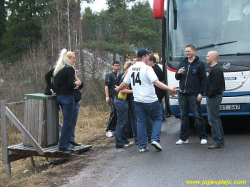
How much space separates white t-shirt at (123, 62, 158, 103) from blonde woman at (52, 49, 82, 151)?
1.04m

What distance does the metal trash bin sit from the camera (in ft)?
25.6

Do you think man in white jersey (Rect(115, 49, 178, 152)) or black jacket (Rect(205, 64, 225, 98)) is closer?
man in white jersey (Rect(115, 49, 178, 152))

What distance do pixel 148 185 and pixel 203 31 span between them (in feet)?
14.6

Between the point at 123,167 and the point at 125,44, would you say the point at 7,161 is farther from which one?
the point at 125,44

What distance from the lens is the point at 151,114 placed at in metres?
7.57

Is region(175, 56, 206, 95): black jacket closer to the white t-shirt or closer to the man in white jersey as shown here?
the man in white jersey

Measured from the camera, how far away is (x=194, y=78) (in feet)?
25.8

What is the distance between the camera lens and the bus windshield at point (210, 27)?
876 centimetres

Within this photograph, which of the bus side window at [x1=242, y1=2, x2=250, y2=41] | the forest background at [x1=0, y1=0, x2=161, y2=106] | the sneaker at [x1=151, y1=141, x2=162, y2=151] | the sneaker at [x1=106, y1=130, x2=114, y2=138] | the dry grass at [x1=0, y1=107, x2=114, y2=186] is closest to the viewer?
the dry grass at [x1=0, y1=107, x2=114, y2=186]

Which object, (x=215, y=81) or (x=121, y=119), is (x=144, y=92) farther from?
(x=215, y=81)

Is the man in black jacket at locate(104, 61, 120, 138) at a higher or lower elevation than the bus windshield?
lower

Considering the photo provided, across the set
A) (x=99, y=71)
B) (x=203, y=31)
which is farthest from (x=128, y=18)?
(x=203, y=31)

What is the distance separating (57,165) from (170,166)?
8.21 ft

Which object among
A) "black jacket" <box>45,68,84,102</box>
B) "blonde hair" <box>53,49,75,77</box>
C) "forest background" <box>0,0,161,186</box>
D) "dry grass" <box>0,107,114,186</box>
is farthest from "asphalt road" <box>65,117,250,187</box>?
"blonde hair" <box>53,49,75,77</box>
